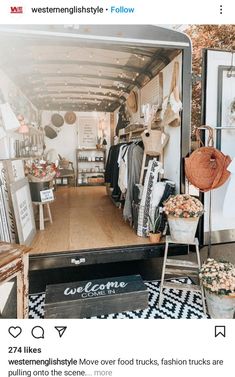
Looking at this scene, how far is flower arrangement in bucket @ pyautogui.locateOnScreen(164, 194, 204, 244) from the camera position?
66.9 inches

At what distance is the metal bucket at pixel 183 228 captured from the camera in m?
1.70

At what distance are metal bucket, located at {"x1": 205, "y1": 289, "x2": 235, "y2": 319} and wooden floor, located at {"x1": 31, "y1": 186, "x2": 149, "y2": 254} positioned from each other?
65 centimetres

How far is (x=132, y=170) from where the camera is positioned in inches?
99.5

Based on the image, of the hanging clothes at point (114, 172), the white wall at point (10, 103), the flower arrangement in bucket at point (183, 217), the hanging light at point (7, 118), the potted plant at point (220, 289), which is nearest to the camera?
the potted plant at point (220, 289)

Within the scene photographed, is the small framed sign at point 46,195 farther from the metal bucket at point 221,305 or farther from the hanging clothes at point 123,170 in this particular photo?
the metal bucket at point 221,305

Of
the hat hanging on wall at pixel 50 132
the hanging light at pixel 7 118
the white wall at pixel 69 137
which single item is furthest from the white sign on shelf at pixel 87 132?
the hanging light at pixel 7 118

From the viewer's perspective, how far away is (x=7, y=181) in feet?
5.91

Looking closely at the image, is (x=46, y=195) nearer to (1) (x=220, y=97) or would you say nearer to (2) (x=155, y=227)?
(2) (x=155, y=227)

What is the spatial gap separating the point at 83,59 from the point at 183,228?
6.32ft

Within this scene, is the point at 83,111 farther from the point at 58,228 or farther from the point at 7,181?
the point at 7,181

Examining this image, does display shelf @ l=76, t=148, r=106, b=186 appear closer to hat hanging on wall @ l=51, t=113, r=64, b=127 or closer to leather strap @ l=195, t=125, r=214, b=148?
hat hanging on wall @ l=51, t=113, r=64, b=127

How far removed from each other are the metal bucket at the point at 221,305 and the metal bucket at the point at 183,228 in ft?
1.18
